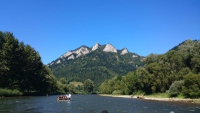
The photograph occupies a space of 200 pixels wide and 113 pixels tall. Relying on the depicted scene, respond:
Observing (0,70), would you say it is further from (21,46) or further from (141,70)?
(141,70)

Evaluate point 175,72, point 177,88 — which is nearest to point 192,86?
point 177,88

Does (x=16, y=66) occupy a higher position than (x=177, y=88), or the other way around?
(x=16, y=66)

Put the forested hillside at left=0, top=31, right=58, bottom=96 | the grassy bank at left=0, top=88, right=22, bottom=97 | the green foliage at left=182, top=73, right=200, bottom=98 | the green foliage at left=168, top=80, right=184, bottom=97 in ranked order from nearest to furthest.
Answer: the green foliage at left=182, top=73, right=200, bottom=98 < the green foliage at left=168, top=80, right=184, bottom=97 < the grassy bank at left=0, top=88, right=22, bottom=97 < the forested hillside at left=0, top=31, right=58, bottom=96

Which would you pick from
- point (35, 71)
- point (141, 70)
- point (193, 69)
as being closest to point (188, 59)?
point (193, 69)

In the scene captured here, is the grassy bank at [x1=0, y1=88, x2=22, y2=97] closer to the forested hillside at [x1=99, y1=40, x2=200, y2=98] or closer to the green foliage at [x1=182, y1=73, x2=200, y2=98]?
the forested hillside at [x1=99, y1=40, x2=200, y2=98]

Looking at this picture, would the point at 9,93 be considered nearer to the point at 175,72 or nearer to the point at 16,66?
the point at 16,66

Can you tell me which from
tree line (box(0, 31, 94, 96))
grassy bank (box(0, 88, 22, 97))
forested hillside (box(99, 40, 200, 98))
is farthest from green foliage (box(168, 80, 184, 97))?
tree line (box(0, 31, 94, 96))

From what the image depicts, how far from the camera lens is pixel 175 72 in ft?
312

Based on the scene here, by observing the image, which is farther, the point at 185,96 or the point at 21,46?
the point at 21,46

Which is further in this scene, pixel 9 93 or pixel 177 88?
pixel 9 93

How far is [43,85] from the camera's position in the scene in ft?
435

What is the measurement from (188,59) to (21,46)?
7328cm

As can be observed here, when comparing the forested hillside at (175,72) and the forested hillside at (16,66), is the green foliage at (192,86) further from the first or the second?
the forested hillside at (16,66)

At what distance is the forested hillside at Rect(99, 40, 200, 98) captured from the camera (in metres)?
71.4
